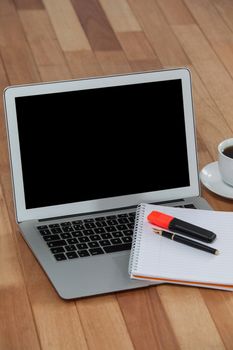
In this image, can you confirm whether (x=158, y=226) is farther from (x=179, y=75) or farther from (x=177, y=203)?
(x=179, y=75)

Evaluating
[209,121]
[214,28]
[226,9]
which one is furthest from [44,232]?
[226,9]

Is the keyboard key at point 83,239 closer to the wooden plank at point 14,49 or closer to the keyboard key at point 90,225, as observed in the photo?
the keyboard key at point 90,225

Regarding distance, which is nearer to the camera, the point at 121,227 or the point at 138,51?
the point at 121,227

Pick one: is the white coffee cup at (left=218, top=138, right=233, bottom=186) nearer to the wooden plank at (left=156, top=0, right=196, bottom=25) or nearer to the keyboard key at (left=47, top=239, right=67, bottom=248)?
the keyboard key at (left=47, top=239, right=67, bottom=248)

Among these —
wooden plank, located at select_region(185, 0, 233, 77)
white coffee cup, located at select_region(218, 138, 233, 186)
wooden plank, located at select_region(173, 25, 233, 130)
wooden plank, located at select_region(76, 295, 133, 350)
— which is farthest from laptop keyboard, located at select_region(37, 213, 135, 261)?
wooden plank, located at select_region(185, 0, 233, 77)

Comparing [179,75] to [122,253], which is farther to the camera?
[179,75]

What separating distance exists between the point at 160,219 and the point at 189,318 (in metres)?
0.22

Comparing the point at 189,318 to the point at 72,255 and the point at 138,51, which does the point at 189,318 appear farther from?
the point at 138,51

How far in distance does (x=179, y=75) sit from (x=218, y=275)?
409mm

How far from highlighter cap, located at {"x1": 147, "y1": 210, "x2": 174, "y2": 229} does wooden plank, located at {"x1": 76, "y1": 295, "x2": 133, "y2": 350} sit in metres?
0.17

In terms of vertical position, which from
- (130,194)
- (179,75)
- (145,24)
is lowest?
(145,24)

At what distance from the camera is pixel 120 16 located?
2.83 meters

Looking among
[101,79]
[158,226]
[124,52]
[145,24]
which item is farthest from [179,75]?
[145,24]

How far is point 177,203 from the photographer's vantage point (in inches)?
70.3
